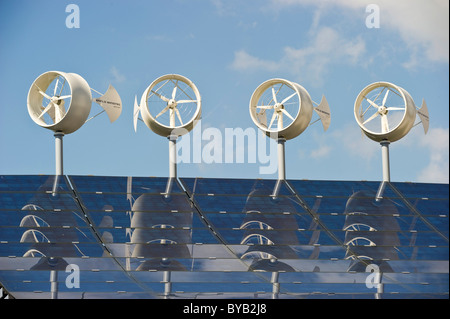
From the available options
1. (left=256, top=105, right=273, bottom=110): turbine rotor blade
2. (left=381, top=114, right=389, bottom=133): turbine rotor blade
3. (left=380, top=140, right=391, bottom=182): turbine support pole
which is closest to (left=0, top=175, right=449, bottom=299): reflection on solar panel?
(left=380, top=140, right=391, bottom=182): turbine support pole

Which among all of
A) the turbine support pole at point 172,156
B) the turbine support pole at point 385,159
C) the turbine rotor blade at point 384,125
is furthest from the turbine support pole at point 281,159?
the turbine rotor blade at point 384,125

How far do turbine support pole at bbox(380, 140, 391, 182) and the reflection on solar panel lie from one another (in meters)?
1.46

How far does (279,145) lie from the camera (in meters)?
55.5

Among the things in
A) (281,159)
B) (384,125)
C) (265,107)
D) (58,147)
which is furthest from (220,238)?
(384,125)

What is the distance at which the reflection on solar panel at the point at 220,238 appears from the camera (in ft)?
127

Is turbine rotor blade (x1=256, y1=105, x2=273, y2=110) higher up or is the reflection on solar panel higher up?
turbine rotor blade (x1=256, y1=105, x2=273, y2=110)

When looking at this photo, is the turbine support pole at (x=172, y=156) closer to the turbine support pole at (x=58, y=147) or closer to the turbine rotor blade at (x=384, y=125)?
the turbine support pole at (x=58, y=147)

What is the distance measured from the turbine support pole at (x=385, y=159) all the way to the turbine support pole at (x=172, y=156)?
553 inches

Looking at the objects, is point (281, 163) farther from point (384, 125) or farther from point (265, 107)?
point (384, 125)

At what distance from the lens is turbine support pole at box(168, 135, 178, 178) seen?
5244 cm

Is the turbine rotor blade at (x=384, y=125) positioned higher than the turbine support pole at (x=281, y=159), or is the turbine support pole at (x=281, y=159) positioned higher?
the turbine rotor blade at (x=384, y=125)

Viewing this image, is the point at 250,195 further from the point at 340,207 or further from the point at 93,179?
the point at 93,179

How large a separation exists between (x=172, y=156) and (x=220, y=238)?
31.3 feet

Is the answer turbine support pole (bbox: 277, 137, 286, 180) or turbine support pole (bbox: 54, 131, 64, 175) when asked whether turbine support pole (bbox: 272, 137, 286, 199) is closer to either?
turbine support pole (bbox: 277, 137, 286, 180)
